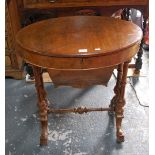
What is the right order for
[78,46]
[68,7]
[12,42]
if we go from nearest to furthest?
[78,46]
[68,7]
[12,42]

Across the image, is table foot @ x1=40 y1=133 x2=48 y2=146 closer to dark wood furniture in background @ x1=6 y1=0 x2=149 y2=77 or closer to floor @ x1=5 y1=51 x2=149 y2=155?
floor @ x1=5 y1=51 x2=149 y2=155

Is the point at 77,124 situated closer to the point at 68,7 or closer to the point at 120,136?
the point at 120,136

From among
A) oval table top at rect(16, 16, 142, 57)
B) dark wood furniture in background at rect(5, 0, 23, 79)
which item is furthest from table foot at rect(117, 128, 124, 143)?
dark wood furniture in background at rect(5, 0, 23, 79)

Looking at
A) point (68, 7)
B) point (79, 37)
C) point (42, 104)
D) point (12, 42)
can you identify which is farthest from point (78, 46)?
point (12, 42)

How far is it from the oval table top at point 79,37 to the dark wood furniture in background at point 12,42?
26.9 inches

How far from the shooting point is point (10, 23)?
2.07 metres

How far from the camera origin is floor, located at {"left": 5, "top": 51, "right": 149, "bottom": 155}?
1591 millimetres

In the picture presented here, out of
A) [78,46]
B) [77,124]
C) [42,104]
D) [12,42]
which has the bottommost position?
[77,124]

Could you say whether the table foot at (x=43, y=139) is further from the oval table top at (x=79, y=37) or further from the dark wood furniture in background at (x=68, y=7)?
the dark wood furniture in background at (x=68, y=7)

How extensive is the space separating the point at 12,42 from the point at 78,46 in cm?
113

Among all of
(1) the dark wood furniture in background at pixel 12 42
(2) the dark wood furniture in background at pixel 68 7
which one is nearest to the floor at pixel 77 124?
(1) the dark wood furniture in background at pixel 12 42

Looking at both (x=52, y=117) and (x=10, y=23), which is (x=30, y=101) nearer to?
(x=52, y=117)

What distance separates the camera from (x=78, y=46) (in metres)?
1.19

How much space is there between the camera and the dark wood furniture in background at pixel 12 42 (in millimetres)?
2065
